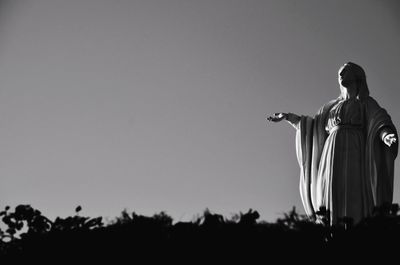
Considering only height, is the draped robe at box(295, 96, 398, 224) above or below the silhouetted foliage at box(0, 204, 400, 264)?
above

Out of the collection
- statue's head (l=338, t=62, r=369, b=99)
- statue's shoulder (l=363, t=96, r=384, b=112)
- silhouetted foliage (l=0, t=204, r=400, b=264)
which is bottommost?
silhouetted foliage (l=0, t=204, r=400, b=264)

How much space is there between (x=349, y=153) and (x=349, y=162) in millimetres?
139

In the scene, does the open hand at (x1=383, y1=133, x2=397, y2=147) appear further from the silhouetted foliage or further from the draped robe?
the silhouetted foliage

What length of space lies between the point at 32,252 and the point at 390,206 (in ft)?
9.53

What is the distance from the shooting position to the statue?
34.9ft

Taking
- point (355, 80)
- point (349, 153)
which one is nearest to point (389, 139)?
point (349, 153)

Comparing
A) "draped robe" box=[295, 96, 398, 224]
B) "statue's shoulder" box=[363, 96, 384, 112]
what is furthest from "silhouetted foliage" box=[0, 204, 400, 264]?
"statue's shoulder" box=[363, 96, 384, 112]

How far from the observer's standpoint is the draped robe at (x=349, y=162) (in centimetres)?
1062

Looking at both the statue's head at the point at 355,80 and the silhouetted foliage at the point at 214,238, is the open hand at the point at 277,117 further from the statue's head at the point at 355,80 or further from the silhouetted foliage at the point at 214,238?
the silhouetted foliage at the point at 214,238

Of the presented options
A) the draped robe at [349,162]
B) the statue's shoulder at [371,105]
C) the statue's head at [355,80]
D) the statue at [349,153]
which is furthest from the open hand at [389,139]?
the statue's head at [355,80]

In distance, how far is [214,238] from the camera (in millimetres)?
5629

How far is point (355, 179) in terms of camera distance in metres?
10.8

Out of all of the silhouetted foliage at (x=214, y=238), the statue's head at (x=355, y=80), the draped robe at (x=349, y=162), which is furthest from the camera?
the statue's head at (x=355, y=80)

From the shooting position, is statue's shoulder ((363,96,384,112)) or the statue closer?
the statue
